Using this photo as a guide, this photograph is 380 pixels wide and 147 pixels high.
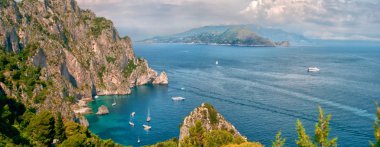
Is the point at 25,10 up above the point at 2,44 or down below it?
above

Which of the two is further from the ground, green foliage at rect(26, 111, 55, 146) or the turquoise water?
green foliage at rect(26, 111, 55, 146)

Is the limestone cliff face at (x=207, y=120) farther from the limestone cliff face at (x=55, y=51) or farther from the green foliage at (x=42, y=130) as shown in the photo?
the limestone cliff face at (x=55, y=51)

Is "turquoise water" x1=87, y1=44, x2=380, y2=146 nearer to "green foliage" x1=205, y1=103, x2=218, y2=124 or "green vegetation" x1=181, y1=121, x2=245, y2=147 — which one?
"green foliage" x1=205, y1=103, x2=218, y2=124

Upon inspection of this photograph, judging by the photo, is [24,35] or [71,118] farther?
[24,35]

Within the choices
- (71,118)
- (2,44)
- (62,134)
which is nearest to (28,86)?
(71,118)

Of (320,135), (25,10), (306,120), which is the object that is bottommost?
(306,120)

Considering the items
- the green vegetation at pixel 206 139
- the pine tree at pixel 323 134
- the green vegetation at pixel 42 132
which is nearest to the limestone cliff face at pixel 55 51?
the green vegetation at pixel 42 132

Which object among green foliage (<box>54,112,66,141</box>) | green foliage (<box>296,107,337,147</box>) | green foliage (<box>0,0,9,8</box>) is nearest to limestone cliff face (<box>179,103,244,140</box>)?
green foliage (<box>54,112,66,141</box>)

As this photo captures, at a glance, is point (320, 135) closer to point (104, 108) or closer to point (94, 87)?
point (104, 108)
